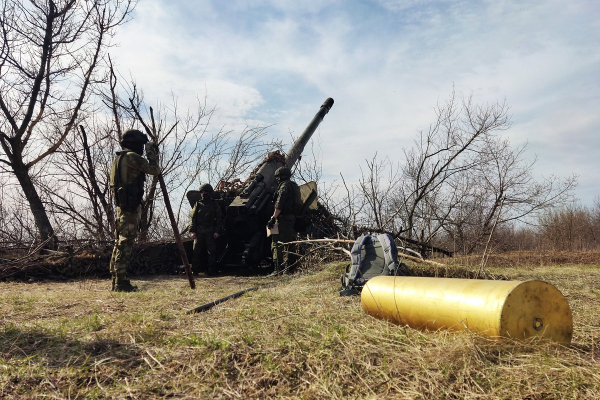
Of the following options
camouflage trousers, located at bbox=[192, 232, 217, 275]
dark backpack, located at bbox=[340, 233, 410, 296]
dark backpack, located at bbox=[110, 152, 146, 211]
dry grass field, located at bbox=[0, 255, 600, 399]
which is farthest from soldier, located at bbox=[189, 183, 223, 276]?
dry grass field, located at bbox=[0, 255, 600, 399]

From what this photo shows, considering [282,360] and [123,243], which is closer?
[282,360]

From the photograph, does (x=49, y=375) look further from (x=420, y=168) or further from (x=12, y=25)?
(x=420, y=168)

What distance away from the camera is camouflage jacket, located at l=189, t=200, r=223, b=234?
30.2 ft

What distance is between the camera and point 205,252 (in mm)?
9539

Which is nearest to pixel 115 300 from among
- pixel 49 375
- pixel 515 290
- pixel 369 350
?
pixel 49 375

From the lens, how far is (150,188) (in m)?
10.5

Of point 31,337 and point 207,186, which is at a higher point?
point 207,186

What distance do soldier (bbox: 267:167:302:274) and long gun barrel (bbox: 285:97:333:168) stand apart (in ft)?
6.24

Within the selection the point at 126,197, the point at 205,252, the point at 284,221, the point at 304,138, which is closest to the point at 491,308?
the point at 126,197

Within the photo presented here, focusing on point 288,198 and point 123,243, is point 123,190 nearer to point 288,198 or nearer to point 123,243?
point 123,243

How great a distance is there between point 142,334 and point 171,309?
1127mm

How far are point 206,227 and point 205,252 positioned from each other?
657 millimetres

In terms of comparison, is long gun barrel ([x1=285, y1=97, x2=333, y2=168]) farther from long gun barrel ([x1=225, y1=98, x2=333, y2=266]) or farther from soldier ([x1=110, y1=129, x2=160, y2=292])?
soldier ([x1=110, y1=129, x2=160, y2=292])

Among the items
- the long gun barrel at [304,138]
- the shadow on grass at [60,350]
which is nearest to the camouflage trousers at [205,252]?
the long gun barrel at [304,138]
